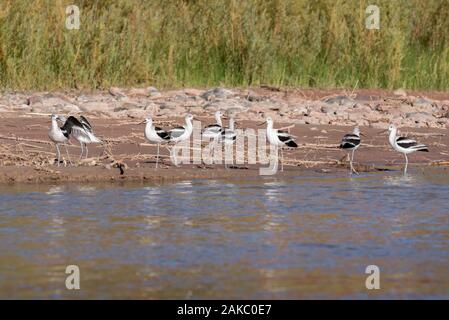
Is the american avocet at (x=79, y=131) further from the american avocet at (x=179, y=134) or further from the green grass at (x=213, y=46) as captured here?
the green grass at (x=213, y=46)

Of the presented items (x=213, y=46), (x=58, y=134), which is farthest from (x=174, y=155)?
(x=213, y=46)

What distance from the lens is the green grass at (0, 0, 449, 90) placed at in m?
19.1

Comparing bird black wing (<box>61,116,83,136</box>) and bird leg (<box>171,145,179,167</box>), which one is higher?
bird black wing (<box>61,116,83,136</box>)

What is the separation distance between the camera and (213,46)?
20.9 m

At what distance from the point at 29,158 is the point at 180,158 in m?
1.86

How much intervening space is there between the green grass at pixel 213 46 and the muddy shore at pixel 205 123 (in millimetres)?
740

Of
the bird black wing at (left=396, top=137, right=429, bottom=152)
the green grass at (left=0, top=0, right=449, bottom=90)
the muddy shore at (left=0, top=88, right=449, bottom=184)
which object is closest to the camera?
the muddy shore at (left=0, top=88, right=449, bottom=184)

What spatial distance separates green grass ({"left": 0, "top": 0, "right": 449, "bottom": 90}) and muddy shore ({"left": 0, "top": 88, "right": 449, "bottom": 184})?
74 cm

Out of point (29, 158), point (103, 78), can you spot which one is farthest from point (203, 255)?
point (103, 78)

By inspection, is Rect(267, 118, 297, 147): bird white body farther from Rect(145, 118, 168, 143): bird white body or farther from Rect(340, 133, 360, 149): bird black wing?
Rect(145, 118, 168, 143): bird white body

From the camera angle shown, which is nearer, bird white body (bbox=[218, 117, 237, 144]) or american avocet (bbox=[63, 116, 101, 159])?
american avocet (bbox=[63, 116, 101, 159])

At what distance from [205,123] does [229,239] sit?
7.20 metres

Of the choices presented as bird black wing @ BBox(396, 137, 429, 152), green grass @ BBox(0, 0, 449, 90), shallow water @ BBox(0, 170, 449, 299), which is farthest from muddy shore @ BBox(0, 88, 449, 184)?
green grass @ BBox(0, 0, 449, 90)

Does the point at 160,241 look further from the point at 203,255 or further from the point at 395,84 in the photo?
the point at 395,84
